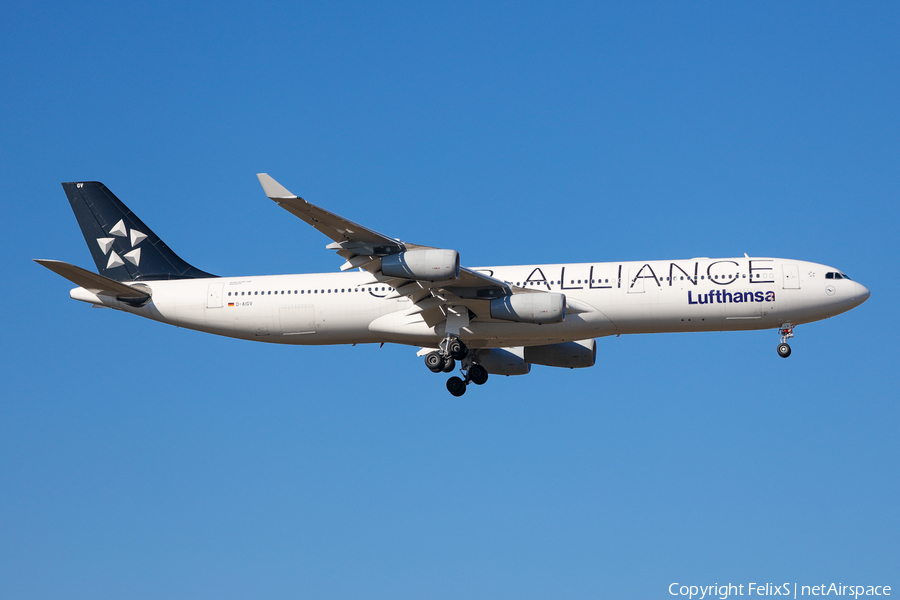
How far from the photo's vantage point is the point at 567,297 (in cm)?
3647

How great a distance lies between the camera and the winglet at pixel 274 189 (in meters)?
30.0

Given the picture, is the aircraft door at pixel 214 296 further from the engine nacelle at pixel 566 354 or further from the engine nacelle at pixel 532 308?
the engine nacelle at pixel 566 354

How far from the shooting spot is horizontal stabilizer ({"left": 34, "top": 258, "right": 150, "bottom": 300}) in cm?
3662

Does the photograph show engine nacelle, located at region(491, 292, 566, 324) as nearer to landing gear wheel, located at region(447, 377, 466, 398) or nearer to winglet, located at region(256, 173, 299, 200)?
landing gear wheel, located at region(447, 377, 466, 398)

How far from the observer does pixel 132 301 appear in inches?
1576

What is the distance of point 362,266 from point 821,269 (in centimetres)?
1706

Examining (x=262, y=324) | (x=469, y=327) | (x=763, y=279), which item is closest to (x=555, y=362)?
(x=469, y=327)

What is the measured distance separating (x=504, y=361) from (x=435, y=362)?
4.68 m

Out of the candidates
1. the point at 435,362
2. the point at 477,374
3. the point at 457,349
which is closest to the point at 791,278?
the point at 457,349

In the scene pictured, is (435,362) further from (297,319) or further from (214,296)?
(214,296)

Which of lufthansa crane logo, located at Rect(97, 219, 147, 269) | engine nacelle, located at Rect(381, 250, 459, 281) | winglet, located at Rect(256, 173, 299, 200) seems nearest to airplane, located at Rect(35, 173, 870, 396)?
engine nacelle, located at Rect(381, 250, 459, 281)

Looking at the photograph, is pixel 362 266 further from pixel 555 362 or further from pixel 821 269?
pixel 821 269

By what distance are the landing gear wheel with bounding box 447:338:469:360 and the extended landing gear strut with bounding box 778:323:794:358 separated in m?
11.8

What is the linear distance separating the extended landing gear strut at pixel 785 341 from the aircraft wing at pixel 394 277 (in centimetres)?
939
